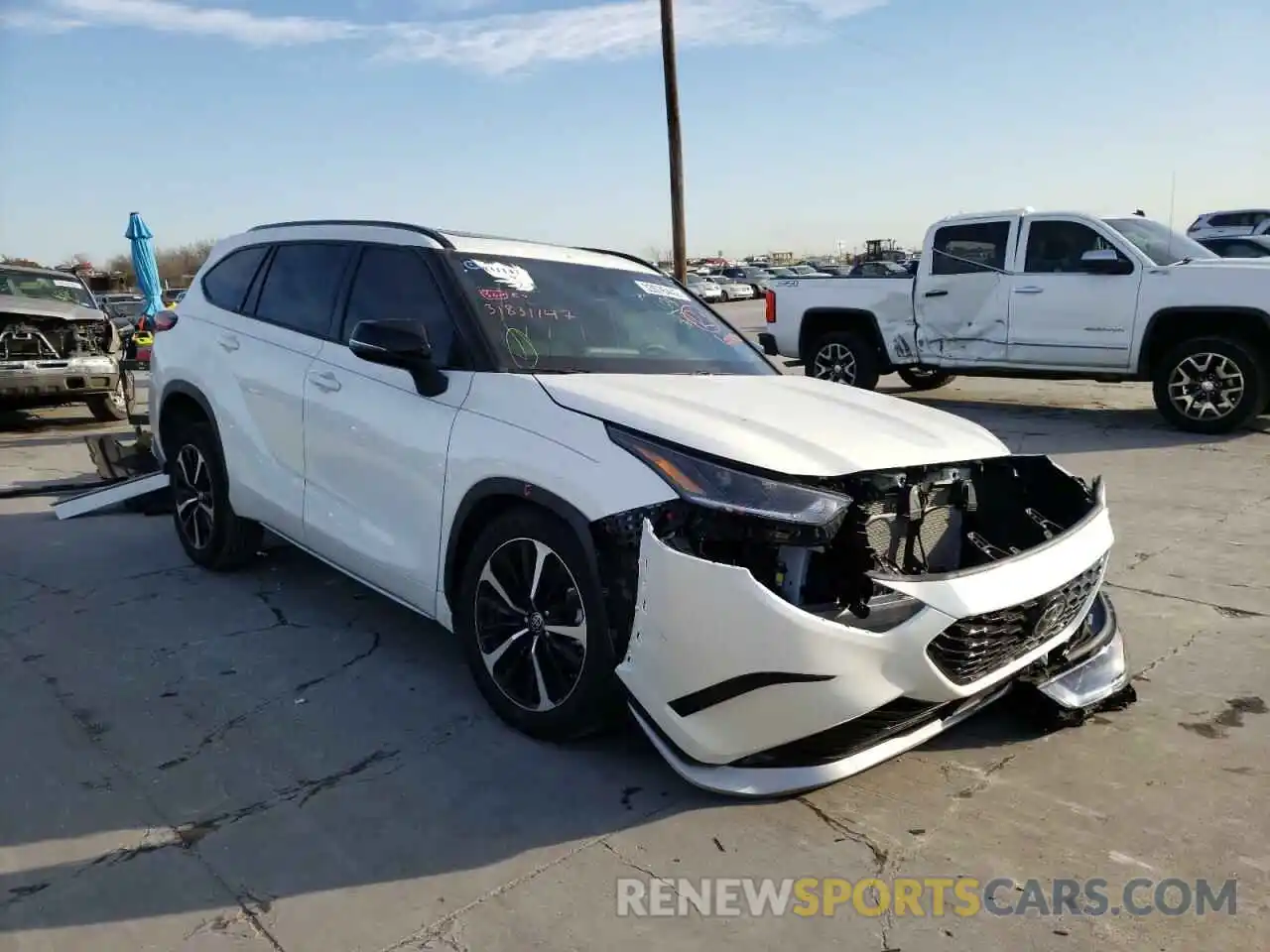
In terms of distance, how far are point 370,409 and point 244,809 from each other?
1.55 m

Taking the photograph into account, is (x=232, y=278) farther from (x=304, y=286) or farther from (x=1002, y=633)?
(x=1002, y=633)

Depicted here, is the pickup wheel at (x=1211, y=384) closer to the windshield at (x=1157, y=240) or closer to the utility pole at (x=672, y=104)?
the windshield at (x=1157, y=240)

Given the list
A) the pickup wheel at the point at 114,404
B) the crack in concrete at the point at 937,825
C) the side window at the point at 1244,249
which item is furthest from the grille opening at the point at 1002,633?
the side window at the point at 1244,249

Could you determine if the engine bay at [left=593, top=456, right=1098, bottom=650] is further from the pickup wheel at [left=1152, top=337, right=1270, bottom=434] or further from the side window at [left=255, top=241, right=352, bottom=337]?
the pickup wheel at [left=1152, top=337, right=1270, bottom=434]

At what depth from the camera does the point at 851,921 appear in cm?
247

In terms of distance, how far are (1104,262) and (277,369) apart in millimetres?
7840

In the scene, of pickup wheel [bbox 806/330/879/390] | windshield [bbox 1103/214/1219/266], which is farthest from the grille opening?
pickup wheel [bbox 806/330/879/390]

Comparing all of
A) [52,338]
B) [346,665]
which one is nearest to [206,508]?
[346,665]

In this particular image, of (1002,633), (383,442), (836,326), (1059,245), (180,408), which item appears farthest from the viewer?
(836,326)

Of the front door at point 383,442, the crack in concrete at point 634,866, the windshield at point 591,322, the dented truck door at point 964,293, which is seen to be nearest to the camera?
the crack in concrete at point 634,866

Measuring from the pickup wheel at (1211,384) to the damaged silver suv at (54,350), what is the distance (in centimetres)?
1060

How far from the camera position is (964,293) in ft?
34.2

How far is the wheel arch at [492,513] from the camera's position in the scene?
9.62 ft

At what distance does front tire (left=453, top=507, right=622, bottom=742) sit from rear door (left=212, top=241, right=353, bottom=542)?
135 centimetres
